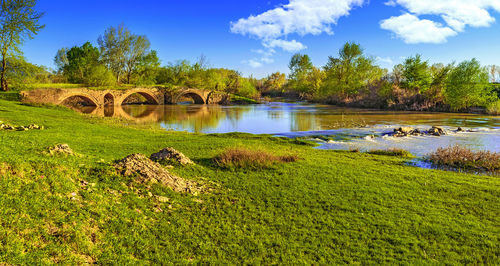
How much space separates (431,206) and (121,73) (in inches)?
3747

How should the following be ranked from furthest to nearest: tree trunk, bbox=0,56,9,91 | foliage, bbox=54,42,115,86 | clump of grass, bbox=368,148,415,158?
foliage, bbox=54,42,115,86 → tree trunk, bbox=0,56,9,91 → clump of grass, bbox=368,148,415,158

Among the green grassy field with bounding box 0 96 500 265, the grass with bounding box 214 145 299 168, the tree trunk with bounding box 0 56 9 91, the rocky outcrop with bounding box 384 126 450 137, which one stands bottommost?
the green grassy field with bounding box 0 96 500 265

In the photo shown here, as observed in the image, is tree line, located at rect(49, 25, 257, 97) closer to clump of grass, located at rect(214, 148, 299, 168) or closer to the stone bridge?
the stone bridge

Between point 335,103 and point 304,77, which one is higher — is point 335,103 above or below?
below

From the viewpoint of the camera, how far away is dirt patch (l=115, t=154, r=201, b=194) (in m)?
7.86

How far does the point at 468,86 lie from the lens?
4772cm

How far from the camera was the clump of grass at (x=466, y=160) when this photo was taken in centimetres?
1311

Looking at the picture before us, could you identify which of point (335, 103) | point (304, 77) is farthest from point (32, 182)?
point (304, 77)

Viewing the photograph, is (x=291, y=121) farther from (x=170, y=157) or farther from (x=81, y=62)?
(x=81, y=62)

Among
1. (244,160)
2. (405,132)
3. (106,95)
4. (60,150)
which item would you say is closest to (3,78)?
(106,95)

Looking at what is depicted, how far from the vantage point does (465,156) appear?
1393cm

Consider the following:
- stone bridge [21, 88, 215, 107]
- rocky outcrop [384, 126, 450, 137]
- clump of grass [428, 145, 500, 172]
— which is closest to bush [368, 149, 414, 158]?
clump of grass [428, 145, 500, 172]

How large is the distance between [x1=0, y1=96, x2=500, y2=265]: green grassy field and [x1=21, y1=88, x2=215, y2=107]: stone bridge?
44.3m

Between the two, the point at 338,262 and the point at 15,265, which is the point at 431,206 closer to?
the point at 338,262
